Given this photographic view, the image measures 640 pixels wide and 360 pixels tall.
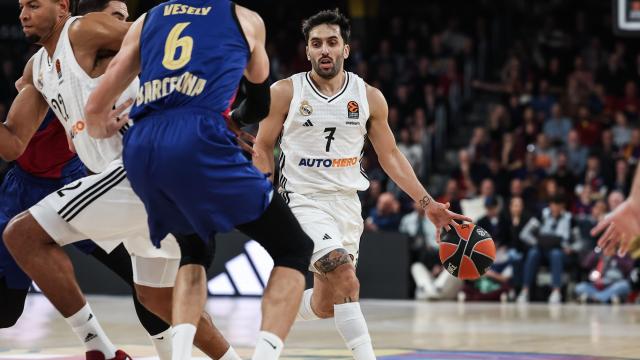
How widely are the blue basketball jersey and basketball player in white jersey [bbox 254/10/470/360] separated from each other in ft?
6.43

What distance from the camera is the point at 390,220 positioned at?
16297mm

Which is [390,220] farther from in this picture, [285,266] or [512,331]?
[285,266]

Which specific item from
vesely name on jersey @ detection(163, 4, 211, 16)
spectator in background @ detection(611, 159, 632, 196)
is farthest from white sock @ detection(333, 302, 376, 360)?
spectator in background @ detection(611, 159, 632, 196)

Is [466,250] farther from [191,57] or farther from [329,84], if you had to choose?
[191,57]

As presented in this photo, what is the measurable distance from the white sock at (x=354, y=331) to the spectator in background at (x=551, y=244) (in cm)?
953

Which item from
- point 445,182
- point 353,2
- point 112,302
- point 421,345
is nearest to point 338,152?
point 421,345

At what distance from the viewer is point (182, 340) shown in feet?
16.5

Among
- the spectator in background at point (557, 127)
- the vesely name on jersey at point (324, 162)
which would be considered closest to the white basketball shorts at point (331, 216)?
the vesely name on jersey at point (324, 162)

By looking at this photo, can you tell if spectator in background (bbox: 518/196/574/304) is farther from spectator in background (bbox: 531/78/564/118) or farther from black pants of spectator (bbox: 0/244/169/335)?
black pants of spectator (bbox: 0/244/169/335)

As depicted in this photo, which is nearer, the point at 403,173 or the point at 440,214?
the point at 440,214

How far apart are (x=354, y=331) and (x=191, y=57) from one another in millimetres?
2079

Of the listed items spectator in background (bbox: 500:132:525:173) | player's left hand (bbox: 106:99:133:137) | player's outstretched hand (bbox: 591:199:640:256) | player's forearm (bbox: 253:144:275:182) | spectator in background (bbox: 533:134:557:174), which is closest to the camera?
player's outstretched hand (bbox: 591:199:640:256)

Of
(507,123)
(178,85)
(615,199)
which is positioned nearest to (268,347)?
(178,85)

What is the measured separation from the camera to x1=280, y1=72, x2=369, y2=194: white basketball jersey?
6949mm
